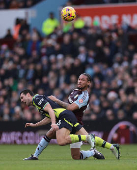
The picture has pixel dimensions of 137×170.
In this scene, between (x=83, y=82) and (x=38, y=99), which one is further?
(x=83, y=82)

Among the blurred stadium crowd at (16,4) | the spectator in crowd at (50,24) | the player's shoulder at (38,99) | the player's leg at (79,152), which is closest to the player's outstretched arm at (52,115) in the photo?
the player's shoulder at (38,99)

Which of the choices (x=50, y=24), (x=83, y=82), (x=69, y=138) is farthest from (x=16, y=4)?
(x=69, y=138)

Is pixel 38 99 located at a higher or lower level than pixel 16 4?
lower

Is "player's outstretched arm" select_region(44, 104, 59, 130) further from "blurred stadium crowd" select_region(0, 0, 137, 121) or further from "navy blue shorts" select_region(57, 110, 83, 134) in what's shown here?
"blurred stadium crowd" select_region(0, 0, 137, 121)

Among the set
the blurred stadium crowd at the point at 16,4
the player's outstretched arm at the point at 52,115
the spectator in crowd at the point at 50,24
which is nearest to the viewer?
the player's outstretched arm at the point at 52,115

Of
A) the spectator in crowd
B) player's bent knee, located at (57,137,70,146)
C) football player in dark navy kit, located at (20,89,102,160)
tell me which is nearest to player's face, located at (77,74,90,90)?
football player in dark navy kit, located at (20,89,102,160)

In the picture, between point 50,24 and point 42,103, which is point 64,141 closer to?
point 42,103

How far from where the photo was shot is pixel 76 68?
20.6 metres

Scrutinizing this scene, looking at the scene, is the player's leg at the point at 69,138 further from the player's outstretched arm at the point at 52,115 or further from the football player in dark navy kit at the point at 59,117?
the player's outstretched arm at the point at 52,115

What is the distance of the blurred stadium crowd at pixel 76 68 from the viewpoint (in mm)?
19516

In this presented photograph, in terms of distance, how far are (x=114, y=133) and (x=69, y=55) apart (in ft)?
11.3

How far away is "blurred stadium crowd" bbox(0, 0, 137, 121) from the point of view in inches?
768

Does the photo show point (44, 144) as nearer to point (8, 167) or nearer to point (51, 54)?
point (8, 167)

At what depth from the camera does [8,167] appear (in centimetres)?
989
